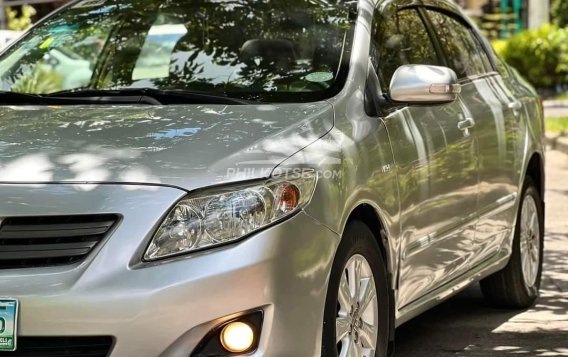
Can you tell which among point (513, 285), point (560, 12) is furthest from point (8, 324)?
point (560, 12)

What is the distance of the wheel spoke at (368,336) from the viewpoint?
4640mm

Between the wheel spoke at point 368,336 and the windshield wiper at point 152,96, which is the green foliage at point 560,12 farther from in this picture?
the wheel spoke at point 368,336

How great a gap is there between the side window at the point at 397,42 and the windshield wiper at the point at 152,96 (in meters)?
0.74

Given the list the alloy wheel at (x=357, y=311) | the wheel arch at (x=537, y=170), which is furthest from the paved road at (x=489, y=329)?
the alloy wheel at (x=357, y=311)

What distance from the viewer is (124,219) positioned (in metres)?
3.87

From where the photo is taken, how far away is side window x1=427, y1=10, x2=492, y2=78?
Result: 632 cm

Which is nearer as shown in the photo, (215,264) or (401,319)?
(215,264)

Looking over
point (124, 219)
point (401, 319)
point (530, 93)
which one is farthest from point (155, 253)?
point (530, 93)

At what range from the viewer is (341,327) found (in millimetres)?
4398

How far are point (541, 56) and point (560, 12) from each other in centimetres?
885

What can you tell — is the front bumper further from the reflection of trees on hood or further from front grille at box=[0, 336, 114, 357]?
the reflection of trees on hood

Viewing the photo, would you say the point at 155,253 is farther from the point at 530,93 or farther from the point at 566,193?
the point at 566,193

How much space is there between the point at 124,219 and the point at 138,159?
0.29 meters

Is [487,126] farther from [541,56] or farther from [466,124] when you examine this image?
[541,56]
